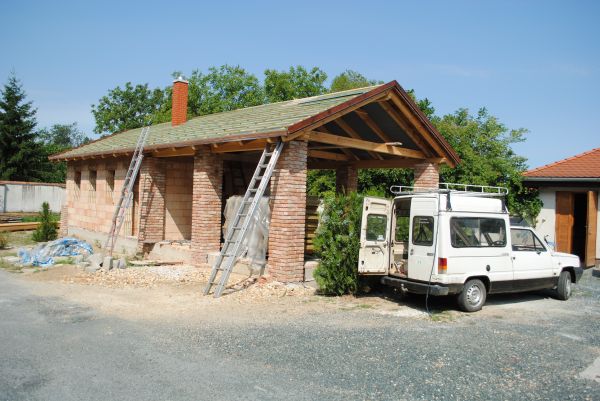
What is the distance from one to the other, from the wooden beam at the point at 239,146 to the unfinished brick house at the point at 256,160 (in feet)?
0.10

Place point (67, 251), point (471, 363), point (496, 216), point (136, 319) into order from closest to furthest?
1. point (471, 363)
2. point (136, 319)
3. point (496, 216)
4. point (67, 251)

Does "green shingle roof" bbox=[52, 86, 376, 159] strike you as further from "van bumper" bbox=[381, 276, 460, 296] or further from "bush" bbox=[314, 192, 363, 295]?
"van bumper" bbox=[381, 276, 460, 296]

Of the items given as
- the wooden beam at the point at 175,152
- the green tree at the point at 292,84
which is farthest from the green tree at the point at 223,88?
the wooden beam at the point at 175,152

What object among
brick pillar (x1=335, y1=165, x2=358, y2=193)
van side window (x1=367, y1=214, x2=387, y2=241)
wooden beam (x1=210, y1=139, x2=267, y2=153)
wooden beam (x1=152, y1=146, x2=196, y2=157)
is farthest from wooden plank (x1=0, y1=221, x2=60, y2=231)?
van side window (x1=367, y1=214, x2=387, y2=241)

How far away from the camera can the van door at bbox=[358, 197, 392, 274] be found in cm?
962

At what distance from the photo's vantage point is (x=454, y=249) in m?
8.73

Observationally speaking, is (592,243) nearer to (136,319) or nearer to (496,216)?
(496,216)

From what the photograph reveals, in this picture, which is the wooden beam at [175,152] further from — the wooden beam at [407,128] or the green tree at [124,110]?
the green tree at [124,110]

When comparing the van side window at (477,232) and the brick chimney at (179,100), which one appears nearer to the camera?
the van side window at (477,232)

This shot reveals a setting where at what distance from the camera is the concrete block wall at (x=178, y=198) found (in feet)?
51.2

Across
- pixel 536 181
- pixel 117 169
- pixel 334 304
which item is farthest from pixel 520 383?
pixel 117 169

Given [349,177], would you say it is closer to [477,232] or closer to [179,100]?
[179,100]

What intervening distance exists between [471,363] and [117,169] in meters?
14.4

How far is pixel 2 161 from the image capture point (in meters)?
39.2
